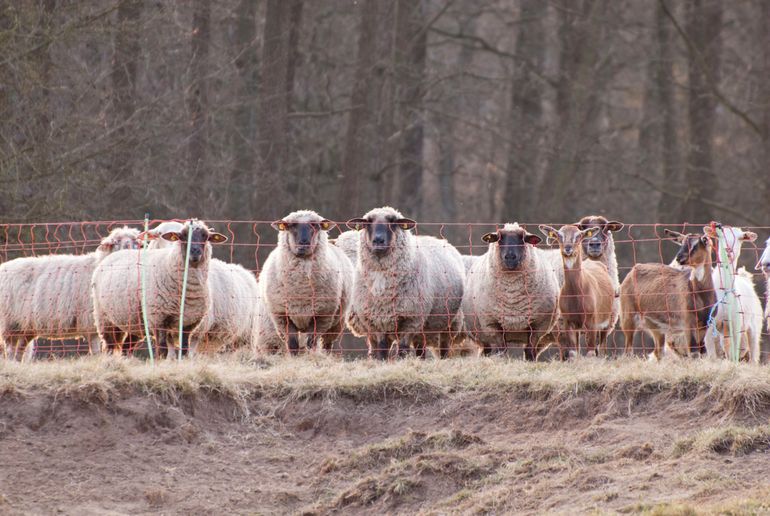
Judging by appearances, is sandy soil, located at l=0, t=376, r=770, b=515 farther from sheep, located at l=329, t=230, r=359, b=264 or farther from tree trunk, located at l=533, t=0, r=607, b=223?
tree trunk, located at l=533, t=0, r=607, b=223

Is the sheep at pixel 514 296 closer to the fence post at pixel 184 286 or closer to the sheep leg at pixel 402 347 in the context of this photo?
the sheep leg at pixel 402 347

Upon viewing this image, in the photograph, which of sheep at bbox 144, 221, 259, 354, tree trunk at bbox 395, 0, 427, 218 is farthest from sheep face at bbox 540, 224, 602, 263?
tree trunk at bbox 395, 0, 427, 218

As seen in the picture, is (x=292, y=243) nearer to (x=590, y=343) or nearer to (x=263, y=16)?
(x=590, y=343)

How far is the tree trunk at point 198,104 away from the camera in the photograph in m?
23.2

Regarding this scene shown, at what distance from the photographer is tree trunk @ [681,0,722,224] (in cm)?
2836

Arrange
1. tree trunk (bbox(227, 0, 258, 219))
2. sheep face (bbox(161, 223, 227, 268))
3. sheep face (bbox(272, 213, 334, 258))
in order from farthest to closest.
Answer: tree trunk (bbox(227, 0, 258, 219)), sheep face (bbox(272, 213, 334, 258)), sheep face (bbox(161, 223, 227, 268))

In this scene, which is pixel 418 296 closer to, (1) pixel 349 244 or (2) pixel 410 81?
(1) pixel 349 244

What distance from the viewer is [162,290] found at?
1495cm

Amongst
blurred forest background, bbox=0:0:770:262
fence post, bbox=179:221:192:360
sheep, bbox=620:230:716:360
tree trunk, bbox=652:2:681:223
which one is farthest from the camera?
tree trunk, bbox=652:2:681:223

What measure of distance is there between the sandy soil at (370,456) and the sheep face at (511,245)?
3130mm

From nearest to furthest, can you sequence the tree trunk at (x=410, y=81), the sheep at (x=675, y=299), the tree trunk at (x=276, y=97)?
the sheep at (x=675, y=299), the tree trunk at (x=276, y=97), the tree trunk at (x=410, y=81)

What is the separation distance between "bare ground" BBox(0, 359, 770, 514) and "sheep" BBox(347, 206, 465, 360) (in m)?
2.21

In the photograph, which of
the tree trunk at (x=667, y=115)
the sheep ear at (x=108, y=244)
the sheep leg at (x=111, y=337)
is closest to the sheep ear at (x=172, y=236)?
the sheep leg at (x=111, y=337)

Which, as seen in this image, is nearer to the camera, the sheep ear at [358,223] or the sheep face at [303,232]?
the sheep ear at [358,223]
